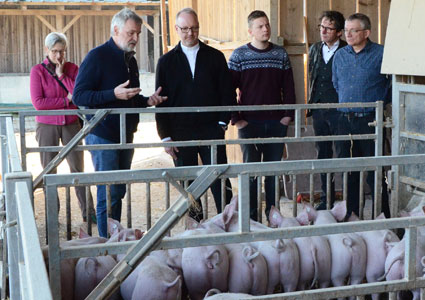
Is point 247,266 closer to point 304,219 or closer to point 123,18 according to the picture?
point 304,219

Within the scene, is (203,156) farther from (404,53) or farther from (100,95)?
(404,53)

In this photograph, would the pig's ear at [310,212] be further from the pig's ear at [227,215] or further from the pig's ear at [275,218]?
the pig's ear at [227,215]

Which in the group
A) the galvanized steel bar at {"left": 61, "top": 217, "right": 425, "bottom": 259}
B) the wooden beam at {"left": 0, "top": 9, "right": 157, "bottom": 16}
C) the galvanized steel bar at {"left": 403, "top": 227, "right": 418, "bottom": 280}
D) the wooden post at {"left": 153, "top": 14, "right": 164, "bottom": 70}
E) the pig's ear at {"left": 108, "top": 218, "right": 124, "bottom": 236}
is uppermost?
the wooden beam at {"left": 0, "top": 9, "right": 157, "bottom": 16}

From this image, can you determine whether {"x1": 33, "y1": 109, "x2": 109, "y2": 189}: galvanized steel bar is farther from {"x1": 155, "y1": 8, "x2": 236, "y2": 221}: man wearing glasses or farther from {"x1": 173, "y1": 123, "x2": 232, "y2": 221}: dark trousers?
{"x1": 173, "y1": 123, "x2": 232, "y2": 221}: dark trousers

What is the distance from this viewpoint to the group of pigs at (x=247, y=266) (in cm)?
331

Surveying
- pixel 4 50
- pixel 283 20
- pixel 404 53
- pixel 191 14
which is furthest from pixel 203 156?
pixel 4 50

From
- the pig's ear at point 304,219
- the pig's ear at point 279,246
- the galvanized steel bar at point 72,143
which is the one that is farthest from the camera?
the galvanized steel bar at point 72,143

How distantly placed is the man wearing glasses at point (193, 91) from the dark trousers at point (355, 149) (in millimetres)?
1020

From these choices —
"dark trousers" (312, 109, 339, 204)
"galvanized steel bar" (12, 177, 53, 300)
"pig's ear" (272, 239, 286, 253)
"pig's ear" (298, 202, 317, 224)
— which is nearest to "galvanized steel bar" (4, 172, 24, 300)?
"galvanized steel bar" (12, 177, 53, 300)

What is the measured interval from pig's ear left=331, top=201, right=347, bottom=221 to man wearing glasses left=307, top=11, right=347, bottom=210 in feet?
7.06

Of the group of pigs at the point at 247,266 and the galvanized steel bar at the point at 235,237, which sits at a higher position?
the galvanized steel bar at the point at 235,237

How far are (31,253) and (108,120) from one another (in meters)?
3.95

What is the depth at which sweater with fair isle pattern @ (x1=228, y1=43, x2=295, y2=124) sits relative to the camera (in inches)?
257

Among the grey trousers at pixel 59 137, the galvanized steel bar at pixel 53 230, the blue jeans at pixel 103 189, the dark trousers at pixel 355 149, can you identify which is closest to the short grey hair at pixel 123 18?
the blue jeans at pixel 103 189
